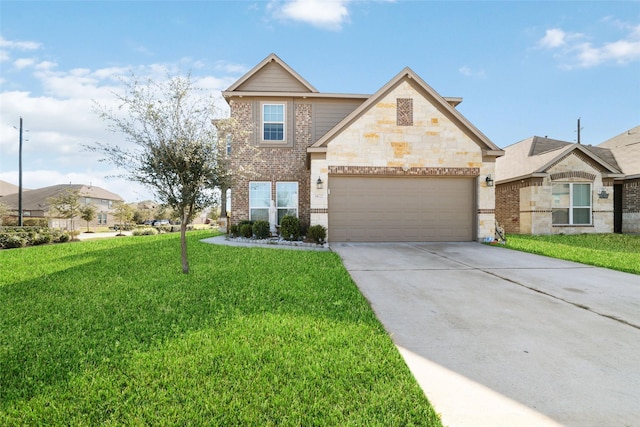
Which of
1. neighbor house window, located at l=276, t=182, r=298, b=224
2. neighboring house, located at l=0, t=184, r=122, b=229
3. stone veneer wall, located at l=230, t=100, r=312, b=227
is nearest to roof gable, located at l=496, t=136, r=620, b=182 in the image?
stone veneer wall, located at l=230, t=100, r=312, b=227

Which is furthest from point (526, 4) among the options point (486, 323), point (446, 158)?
point (486, 323)

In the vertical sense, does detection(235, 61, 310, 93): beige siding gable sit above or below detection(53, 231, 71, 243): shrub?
above

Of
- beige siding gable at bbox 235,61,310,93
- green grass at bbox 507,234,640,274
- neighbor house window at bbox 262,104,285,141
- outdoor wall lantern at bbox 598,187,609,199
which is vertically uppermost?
beige siding gable at bbox 235,61,310,93

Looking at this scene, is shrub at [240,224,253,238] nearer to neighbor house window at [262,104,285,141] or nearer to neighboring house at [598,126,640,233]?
neighbor house window at [262,104,285,141]

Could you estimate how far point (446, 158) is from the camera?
38.0ft

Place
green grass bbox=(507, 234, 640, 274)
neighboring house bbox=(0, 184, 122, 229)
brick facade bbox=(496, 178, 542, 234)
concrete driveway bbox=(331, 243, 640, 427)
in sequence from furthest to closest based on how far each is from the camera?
neighboring house bbox=(0, 184, 122, 229) → brick facade bbox=(496, 178, 542, 234) → green grass bbox=(507, 234, 640, 274) → concrete driveway bbox=(331, 243, 640, 427)

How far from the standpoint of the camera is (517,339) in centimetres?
342

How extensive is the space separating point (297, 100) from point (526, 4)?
9.59 m

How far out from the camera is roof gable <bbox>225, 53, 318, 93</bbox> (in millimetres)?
14016

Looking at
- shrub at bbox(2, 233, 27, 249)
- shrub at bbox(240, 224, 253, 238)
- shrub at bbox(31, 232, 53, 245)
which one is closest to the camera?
shrub at bbox(240, 224, 253, 238)

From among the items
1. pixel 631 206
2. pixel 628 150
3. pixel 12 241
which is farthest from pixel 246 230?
pixel 628 150

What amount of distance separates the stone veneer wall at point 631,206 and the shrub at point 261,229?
64.0ft

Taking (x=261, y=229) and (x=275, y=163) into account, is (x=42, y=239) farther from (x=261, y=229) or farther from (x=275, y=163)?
(x=275, y=163)

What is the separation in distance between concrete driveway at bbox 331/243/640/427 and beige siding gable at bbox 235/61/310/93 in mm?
10481
